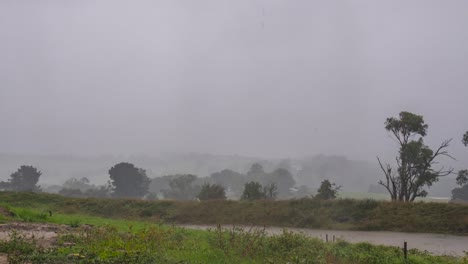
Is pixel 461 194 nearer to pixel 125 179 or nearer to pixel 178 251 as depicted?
pixel 125 179

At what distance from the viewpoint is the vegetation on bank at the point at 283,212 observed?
37906 millimetres

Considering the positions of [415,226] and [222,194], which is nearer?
[415,226]

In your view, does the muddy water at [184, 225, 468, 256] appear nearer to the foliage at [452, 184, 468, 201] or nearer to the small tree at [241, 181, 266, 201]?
the small tree at [241, 181, 266, 201]

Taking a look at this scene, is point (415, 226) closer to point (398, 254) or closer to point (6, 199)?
point (398, 254)

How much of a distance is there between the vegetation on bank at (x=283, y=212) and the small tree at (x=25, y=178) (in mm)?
72907

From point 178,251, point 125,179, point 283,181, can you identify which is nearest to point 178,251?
point 178,251

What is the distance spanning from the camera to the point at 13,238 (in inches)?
611

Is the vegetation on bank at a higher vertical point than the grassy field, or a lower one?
higher

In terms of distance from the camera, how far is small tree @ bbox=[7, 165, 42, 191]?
12231cm

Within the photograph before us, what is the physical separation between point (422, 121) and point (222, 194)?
104ft

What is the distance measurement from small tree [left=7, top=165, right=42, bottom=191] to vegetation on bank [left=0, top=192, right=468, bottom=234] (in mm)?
72907

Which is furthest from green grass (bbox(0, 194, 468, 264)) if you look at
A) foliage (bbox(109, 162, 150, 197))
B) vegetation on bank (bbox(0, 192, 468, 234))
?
foliage (bbox(109, 162, 150, 197))

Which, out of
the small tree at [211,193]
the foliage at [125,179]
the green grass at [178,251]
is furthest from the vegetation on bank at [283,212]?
the foliage at [125,179]

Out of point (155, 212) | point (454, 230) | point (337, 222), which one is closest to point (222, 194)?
point (155, 212)
